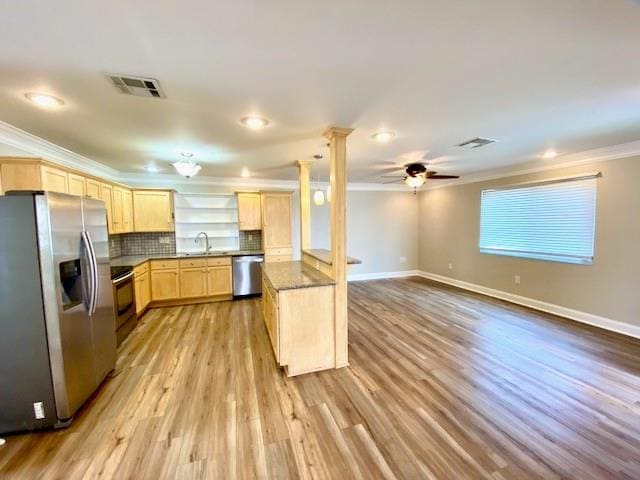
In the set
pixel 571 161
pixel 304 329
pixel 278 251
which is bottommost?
pixel 304 329

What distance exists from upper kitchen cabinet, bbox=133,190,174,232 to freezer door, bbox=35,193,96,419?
302 centimetres

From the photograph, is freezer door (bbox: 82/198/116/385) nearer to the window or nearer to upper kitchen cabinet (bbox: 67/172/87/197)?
upper kitchen cabinet (bbox: 67/172/87/197)

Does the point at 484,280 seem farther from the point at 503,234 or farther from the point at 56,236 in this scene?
the point at 56,236

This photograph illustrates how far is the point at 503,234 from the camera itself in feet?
18.0

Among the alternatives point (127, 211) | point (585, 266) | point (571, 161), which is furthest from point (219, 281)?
point (571, 161)

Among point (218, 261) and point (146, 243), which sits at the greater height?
point (146, 243)

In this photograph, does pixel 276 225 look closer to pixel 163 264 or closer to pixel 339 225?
pixel 163 264

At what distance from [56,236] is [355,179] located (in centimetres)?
540

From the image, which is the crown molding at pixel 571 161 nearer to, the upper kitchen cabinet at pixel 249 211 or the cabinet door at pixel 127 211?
the upper kitchen cabinet at pixel 249 211

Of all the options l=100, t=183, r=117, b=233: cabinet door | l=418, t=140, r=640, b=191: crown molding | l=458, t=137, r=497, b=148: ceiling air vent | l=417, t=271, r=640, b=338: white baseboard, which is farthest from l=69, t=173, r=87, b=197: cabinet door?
l=417, t=271, r=640, b=338: white baseboard

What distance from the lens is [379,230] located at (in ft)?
24.4

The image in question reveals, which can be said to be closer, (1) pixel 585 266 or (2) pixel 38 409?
(2) pixel 38 409

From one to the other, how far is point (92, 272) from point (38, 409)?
3.46 feet

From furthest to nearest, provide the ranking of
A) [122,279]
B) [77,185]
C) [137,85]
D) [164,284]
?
[164,284] → [122,279] → [77,185] → [137,85]
